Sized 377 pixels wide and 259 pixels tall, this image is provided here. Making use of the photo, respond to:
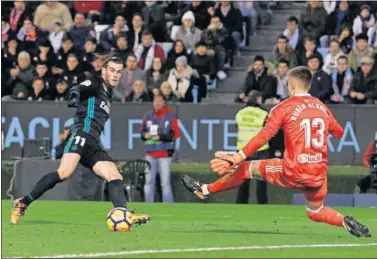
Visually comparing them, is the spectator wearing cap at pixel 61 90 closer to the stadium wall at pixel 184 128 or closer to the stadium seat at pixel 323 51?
the stadium wall at pixel 184 128

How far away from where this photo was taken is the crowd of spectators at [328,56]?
81.9ft

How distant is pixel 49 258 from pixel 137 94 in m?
14.2

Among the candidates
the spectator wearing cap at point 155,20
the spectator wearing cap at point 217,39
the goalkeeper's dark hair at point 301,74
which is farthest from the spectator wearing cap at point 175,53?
the goalkeeper's dark hair at point 301,74

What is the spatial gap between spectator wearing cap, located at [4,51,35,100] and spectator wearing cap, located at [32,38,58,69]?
0.31 metres

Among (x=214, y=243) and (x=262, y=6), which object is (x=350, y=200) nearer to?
(x=262, y=6)

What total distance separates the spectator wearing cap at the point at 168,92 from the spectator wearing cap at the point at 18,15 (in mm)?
4573

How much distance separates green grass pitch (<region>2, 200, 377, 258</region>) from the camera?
40.3ft

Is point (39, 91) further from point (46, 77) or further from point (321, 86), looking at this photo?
point (321, 86)

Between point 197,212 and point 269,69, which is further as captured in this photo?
point 269,69

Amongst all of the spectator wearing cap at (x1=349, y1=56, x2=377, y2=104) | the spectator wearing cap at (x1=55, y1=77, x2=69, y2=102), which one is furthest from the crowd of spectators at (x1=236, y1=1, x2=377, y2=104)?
the spectator wearing cap at (x1=55, y1=77, x2=69, y2=102)

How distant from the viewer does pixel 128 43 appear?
27.4m

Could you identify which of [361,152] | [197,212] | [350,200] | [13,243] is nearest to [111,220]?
[13,243]

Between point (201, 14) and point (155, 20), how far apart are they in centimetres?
97

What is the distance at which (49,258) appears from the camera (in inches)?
456
